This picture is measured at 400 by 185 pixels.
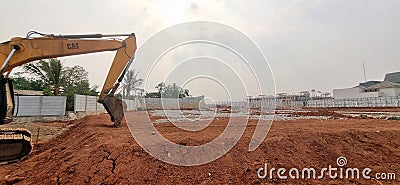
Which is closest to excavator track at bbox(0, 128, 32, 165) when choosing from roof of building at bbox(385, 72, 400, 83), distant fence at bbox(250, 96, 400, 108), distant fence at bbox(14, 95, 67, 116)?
distant fence at bbox(14, 95, 67, 116)

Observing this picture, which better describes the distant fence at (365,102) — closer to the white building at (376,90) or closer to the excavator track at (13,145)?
the white building at (376,90)

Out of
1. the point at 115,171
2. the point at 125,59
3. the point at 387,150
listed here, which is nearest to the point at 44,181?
the point at 115,171

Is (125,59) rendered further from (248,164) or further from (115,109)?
(248,164)

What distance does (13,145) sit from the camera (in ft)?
17.9

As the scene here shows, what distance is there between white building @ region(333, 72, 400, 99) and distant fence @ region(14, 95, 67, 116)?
44778mm

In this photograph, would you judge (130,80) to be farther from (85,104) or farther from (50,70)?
(50,70)

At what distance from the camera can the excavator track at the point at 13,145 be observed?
5275mm

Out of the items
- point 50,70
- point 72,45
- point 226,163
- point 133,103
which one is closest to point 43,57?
point 72,45

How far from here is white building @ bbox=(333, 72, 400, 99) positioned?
1487 inches

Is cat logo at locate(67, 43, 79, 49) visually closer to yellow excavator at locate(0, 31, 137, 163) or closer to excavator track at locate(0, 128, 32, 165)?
Result: yellow excavator at locate(0, 31, 137, 163)

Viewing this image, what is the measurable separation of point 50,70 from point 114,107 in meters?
17.8

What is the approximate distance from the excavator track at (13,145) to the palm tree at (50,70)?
1932cm

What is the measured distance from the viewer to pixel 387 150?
18.2 ft

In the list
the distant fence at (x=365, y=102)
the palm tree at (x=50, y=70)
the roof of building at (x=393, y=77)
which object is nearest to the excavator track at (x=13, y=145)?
the palm tree at (x=50, y=70)
